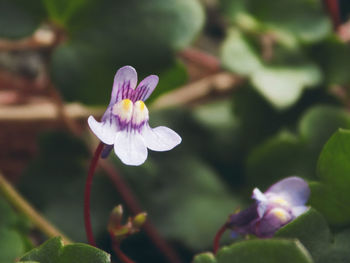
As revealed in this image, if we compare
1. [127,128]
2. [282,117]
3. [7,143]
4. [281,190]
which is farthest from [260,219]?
[7,143]

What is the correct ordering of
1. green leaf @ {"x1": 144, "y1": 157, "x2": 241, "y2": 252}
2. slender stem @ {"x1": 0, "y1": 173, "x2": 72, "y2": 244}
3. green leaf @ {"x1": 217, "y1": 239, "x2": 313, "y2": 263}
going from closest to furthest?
green leaf @ {"x1": 217, "y1": 239, "x2": 313, "y2": 263}, slender stem @ {"x1": 0, "y1": 173, "x2": 72, "y2": 244}, green leaf @ {"x1": 144, "y1": 157, "x2": 241, "y2": 252}

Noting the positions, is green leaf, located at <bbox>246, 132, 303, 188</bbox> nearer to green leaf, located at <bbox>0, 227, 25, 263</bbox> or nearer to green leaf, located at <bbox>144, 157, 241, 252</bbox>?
green leaf, located at <bbox>144, 157, 241, 252</bbox>

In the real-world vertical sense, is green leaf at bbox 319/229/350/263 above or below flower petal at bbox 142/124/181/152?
below

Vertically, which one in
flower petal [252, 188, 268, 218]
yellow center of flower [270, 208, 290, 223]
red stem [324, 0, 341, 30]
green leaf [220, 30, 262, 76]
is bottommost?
yellow center of flower [270, 208, 290, 223]

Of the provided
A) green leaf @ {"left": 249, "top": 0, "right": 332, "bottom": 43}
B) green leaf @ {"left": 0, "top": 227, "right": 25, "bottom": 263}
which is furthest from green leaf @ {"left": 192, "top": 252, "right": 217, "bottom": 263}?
green leaf @ {"left": 249, "top": 0, "right": 332, "bottom": 43}

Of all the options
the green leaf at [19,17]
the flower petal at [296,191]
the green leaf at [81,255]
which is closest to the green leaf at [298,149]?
the flower petal at [296,191]

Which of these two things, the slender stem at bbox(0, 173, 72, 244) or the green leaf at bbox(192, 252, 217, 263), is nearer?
the green leaf at bbox(192, 252, 217, 263)

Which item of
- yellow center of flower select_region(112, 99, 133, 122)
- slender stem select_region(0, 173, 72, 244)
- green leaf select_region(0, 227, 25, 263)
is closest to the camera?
yellow center of flower select_region(112, 99, 133, 122)
